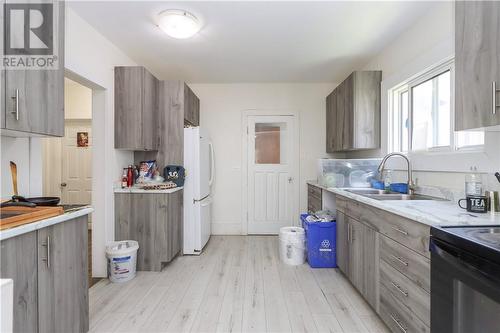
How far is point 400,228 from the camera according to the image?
1.45 m

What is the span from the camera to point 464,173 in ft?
5.66

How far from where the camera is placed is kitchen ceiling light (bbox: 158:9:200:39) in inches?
81.7

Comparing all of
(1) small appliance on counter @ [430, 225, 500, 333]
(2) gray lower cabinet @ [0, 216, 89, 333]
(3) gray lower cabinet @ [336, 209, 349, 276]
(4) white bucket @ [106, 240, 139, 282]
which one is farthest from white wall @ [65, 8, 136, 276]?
(1) small appliance on counter @ [430, 225, 500, 333]

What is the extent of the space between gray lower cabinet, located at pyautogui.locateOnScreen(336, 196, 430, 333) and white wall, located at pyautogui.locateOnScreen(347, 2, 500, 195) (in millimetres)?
686

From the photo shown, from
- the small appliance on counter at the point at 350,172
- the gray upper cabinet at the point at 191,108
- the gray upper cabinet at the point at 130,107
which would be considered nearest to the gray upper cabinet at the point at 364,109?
the small appliance on counter at the point at 350,172

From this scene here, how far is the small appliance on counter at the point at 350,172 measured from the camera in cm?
284

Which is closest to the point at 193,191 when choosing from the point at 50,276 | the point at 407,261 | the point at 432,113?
the point at 50,276

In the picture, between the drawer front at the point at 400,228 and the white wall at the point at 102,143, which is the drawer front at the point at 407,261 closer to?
the drawer front at the point at 400,228

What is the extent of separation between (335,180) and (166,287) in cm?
222

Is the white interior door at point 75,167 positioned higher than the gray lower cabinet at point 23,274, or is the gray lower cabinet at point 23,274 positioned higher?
the white interior door at point 75,167

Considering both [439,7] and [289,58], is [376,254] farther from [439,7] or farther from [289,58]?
[289,58]

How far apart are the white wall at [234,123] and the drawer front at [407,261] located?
2.44 metres

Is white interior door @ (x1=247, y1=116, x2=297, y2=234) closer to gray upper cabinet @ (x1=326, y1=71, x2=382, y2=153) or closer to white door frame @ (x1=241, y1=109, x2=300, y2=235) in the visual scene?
white door frame @ (x1=241, y1=109, x2=300, y2=235)

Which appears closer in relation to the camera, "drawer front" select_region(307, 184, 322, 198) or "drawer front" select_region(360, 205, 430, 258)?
"drawer front" select_region(360, 205, 430, 258)
